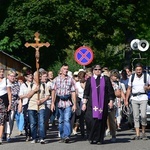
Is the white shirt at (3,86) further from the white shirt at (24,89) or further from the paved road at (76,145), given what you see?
the paved road at (76,145)

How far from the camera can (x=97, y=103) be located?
14391 millimetres

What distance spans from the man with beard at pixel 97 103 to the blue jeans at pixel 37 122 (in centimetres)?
108

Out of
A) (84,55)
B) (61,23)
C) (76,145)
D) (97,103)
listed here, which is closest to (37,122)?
(76,145)

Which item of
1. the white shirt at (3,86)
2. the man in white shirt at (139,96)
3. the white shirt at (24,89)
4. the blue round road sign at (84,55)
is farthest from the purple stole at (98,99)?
the blue round road sign at (84,55)

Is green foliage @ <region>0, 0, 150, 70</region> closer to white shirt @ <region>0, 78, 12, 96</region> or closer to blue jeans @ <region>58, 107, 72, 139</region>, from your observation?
white shirt @ <region>0, 78, 12, 96</region>

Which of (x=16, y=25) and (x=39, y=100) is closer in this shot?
(x=39, y=100)

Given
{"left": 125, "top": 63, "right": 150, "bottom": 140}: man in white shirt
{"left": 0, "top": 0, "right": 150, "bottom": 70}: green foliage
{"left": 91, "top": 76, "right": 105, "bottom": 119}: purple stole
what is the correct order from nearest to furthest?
1. {"left": 91, "top": 76, "right": 105, "bottom": 119}: purple stole
2. {"left": 125, "top": 63, "right": 150, "bottom": 140}: man in white shirt
3. {"left": 0, "top": 0, "right": 150, "bottom": 70}: green foliage

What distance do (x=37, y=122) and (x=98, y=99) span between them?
1.69 metres

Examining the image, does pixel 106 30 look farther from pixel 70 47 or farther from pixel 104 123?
pixel 104 123

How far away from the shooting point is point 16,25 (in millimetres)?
31781

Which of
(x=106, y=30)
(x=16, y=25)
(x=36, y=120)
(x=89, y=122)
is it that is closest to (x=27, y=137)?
(x=36, y=120)

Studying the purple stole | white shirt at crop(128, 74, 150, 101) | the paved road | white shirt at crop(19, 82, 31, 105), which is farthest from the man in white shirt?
white shirt at crop(19, 82, 31, 105)

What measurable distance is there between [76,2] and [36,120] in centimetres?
1829

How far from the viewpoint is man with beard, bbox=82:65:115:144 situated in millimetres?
14320
